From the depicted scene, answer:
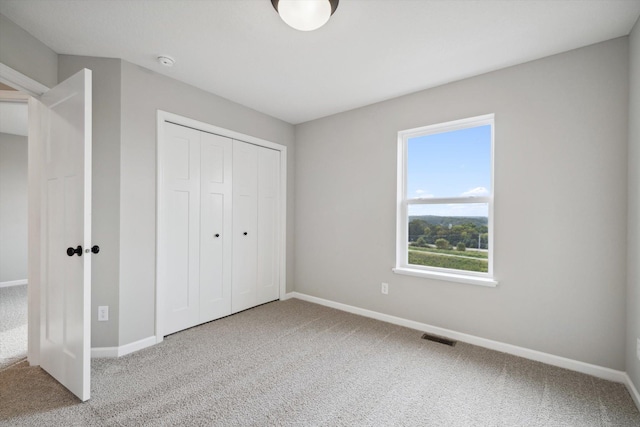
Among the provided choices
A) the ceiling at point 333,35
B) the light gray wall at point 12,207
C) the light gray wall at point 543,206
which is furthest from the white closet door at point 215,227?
the light gray wall at point 12,207

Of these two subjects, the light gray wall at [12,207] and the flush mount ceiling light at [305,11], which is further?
the light gray wall at [12,207]

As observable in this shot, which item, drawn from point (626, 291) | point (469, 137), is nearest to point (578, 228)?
point (626, 291)

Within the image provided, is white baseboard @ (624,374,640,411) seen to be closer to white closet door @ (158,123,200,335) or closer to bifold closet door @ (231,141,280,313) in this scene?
bifold closet door @ (231,141,280,313)

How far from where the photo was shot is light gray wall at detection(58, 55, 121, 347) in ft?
7.42

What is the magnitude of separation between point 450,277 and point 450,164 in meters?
1.12

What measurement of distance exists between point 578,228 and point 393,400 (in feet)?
6.07

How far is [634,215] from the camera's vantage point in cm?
182

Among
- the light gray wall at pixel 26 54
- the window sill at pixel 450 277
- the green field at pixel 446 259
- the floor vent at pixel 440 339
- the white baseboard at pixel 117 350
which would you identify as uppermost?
the light gray wall at pixel 26 54

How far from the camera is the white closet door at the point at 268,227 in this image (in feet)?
11.8

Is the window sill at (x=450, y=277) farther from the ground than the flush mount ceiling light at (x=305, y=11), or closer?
closer

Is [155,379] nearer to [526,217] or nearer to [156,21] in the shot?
[156,21]

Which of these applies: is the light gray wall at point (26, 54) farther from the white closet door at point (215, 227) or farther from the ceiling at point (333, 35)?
the white closet door at point (215, 227)

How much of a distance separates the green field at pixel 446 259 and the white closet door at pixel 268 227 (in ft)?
5.85

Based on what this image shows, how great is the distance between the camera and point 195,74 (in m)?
2.58
